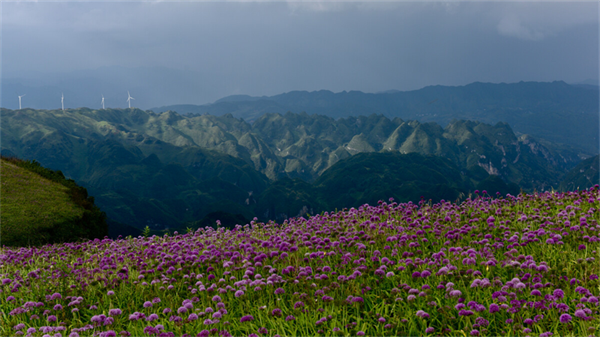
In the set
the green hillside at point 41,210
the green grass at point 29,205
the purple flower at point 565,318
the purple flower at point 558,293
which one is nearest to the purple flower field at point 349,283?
the purple flower at point 565,318

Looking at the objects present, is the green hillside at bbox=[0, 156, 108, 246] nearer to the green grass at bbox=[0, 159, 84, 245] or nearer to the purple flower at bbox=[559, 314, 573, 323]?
the green grass at bbox=[0, 159, 84, 245]

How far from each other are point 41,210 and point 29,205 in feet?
3.46

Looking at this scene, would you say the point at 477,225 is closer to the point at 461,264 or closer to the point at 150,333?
the point at 461,264

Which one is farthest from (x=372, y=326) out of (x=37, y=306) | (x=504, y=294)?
(x=37, y=306)

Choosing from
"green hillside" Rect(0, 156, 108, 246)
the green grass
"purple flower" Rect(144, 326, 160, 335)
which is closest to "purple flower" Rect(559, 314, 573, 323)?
"purple flower" Rect(144, 326, 160, 335)

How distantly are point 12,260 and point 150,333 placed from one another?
898 centimetres

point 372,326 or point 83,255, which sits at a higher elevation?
point 372,326

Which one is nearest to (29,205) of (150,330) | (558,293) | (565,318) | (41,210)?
(41,210)

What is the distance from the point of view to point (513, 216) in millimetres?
11953

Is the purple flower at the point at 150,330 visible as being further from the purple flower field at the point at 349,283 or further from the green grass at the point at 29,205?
the green grass at the point at 29,205

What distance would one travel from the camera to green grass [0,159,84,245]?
23.1 m

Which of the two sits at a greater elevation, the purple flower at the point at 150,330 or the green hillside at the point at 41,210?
the purple flower at the point at 150,330

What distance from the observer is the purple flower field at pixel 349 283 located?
6570 mm

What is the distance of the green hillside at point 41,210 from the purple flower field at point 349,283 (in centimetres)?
1145
